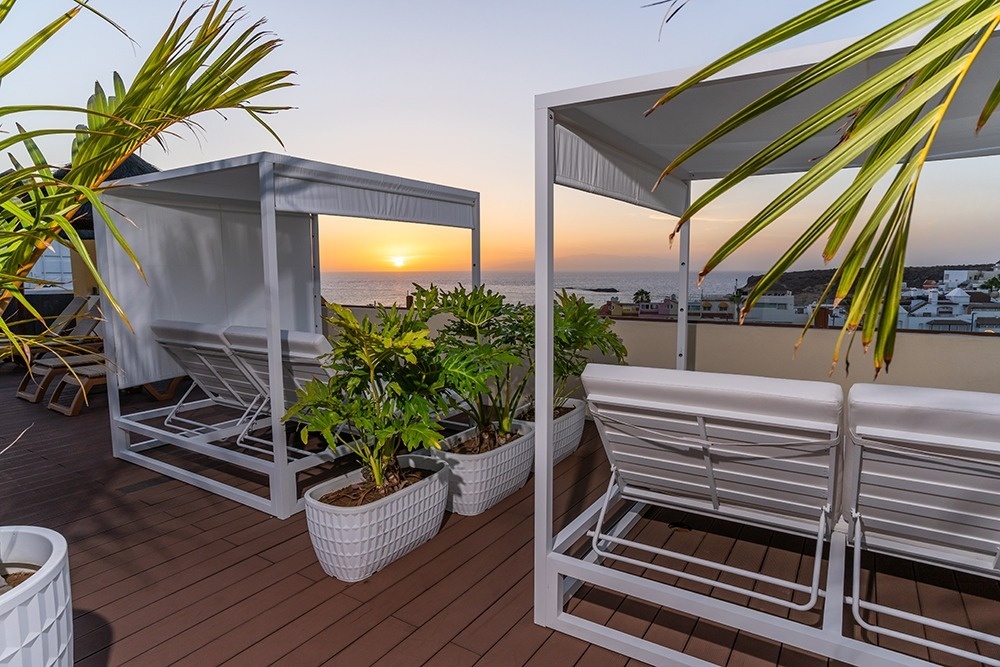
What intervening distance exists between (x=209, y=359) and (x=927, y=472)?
4.08 meters

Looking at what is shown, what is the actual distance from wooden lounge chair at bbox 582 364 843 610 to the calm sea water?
1.49m

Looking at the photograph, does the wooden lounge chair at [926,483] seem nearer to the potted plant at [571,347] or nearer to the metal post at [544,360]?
the metal post at [544,360]

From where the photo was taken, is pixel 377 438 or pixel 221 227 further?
pixel 221 227

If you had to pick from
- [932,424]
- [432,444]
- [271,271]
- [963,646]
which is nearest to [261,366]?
[271,271]

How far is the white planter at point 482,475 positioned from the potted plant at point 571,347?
28 centimetres

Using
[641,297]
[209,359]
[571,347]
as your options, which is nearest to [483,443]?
[571,347]

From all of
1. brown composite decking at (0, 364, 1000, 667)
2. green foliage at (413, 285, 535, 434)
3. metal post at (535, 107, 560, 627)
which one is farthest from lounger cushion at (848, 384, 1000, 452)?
green foliage at (413, 285, 535, 434)

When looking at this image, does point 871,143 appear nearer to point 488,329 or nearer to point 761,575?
point 761,575

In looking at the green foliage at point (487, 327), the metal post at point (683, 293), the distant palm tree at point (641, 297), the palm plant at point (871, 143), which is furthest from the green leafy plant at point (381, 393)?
the distant palm tree at point (641, 297)

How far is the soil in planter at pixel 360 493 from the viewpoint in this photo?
2.77 meters

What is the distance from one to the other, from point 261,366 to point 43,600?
2571mm

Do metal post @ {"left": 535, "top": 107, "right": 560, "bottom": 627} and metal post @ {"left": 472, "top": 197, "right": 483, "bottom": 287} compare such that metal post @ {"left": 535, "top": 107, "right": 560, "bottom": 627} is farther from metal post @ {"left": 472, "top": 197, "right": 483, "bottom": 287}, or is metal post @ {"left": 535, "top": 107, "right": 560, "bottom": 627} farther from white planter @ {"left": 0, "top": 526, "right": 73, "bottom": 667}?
metal post @ {"left": 472, "top": 197, "right": 483, "bottom": 287}

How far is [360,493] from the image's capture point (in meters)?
2.82

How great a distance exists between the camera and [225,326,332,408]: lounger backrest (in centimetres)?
350
